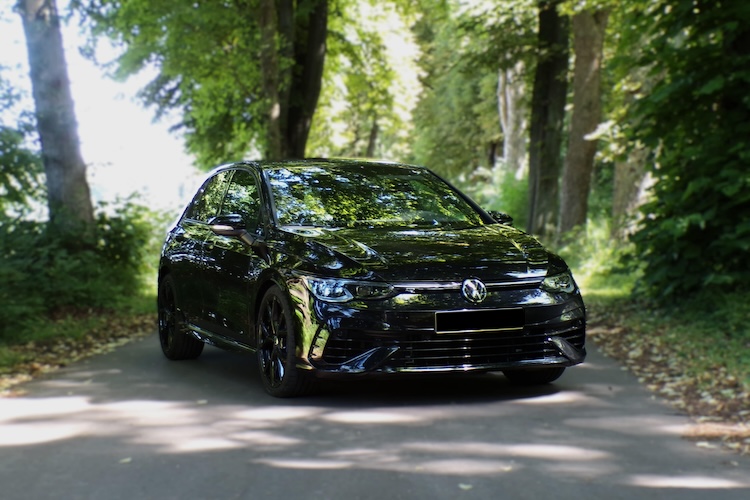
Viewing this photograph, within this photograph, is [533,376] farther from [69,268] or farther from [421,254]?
[69,268]

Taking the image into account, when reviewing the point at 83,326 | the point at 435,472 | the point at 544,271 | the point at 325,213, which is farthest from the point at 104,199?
the point at 435,472

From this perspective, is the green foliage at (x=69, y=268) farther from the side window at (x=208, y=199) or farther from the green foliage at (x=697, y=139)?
the green foliage at (x=697, y=139)

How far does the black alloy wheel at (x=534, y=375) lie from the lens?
8.10 meters

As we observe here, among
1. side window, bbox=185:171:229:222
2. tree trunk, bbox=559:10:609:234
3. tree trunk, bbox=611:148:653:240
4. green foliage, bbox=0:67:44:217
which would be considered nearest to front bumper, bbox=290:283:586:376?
side window, bbox=185:171:229:222

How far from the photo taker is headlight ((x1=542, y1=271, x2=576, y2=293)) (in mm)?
7445

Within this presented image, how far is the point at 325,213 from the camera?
26.8ft

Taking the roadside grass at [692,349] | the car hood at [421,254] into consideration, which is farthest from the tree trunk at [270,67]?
the car hood at [421,254]

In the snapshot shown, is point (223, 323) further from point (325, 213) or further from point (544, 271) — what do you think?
point (544, 271)

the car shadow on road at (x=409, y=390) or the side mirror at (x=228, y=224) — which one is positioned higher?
the side mirror at (x=228, y=224)

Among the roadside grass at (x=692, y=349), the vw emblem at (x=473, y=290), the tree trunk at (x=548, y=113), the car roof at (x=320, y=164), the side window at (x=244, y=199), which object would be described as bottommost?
the roadside grass at (x=692, y=349)

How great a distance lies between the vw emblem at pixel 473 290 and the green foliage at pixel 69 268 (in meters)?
6.13

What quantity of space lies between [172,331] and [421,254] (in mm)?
3592

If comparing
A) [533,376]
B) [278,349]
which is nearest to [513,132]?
[533,376]

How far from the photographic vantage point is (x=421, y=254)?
732 cm
